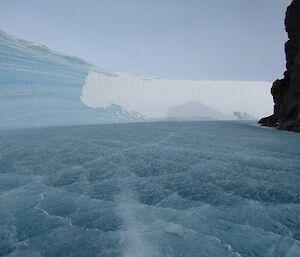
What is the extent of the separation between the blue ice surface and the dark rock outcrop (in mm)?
15217

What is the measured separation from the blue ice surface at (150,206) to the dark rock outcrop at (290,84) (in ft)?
49.9

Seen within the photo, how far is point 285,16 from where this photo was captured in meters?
28.4

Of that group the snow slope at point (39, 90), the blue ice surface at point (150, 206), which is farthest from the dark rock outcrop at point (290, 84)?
the snow slope at point (39, 90)

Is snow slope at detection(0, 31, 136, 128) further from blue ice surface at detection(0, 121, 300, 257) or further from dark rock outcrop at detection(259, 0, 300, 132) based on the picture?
blue ice surface at detection(0, 121, 300, 257)

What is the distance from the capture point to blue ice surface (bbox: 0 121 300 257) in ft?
13.1

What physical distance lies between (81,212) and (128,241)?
1.27 m

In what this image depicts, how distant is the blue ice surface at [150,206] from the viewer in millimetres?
4004

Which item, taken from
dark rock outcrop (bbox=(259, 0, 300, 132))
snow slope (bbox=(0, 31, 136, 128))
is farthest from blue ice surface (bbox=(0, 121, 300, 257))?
snow slope (bbox=(0, 31, 136, 128))

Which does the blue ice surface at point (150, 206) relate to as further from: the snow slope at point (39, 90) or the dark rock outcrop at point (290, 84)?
the snow slope at point (39, 90)

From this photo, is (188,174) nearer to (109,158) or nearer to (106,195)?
(106,195)

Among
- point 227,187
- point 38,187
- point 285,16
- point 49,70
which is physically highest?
point 285,16

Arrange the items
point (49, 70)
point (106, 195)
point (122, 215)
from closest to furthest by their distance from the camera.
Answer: point (122, 215) → point (106, 195) → point (49, 70)

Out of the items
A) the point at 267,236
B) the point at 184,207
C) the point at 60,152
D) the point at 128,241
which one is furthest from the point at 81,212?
the point at 60,152

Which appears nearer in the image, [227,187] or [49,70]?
[227,187]
